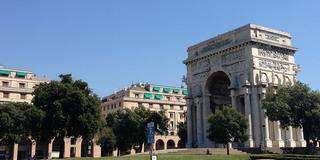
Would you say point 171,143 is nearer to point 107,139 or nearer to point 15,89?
point 107,139

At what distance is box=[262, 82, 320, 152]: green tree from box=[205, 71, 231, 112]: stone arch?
24.8 meters

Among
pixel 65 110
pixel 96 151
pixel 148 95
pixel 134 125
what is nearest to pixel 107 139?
pixel 134 125

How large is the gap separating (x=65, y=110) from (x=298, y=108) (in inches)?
1503

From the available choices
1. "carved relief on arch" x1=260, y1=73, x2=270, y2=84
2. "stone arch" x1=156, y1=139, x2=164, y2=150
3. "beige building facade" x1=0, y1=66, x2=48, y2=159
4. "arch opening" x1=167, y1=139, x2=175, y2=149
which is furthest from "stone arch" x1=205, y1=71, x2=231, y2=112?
"beige building facade" x1=0, y1=66, x2=48, y2=159

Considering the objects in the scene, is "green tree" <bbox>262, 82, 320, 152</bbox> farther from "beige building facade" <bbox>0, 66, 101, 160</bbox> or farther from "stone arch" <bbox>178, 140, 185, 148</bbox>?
"stone arch" <bbox>178, 140, 185, 148</bbox>

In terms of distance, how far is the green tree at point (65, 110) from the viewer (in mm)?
68688

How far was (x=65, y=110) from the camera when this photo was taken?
69188 mm

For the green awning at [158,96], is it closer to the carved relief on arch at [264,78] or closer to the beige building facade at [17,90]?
the beige building facade at [17,90]

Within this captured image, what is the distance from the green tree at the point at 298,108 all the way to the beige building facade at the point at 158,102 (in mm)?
58261

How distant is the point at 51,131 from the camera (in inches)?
2753

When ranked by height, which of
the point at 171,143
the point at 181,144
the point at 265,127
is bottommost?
the point at 181,144

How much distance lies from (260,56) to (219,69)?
10063 millimetres

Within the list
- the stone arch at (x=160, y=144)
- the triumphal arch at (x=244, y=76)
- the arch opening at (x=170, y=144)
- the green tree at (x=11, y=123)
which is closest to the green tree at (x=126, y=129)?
the triumphal arch at (x=244, y=76)

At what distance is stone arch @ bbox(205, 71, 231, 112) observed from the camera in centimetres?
9464
